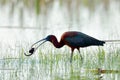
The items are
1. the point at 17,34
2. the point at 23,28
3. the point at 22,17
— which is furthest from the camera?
the point at 22,17

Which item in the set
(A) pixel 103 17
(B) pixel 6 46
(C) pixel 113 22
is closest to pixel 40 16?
(A) pixel 103 17

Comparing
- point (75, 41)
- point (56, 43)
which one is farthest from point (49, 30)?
point (75, 41)

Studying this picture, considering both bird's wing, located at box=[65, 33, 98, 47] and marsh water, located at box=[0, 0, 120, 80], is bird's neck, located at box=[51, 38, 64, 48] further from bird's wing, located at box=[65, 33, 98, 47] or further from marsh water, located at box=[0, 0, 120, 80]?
bird's wing, located at box=[65, 33, 98, 47]

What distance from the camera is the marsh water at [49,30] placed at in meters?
8.49

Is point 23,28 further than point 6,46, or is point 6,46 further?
point 23,28

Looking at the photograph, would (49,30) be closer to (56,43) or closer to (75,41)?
(56,43)

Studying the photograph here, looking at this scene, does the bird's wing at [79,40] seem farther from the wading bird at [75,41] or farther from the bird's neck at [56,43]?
the bird's neck at [56,43]

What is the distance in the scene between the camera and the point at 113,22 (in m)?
14.3

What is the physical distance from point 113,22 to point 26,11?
11.7 feet

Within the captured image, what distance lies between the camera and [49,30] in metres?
12.9

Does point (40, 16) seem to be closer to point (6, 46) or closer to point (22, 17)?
point (22, 17)

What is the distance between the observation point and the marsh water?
8.49 metres

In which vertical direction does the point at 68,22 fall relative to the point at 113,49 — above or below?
above

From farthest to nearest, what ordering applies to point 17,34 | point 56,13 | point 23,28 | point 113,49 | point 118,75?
1. point 56,13
2. point 23,28
3. point 17,34
4. point 113,49
5. point 118,75
